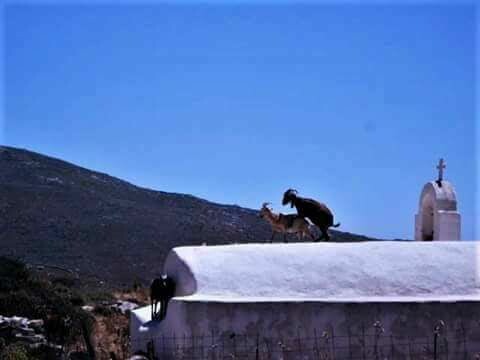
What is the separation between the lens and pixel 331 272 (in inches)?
432

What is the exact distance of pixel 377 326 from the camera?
34.3ft

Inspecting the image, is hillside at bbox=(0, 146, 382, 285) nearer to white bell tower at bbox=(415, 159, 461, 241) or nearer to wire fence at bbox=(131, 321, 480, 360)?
white bell tower at bbox=(415, 159, 461, 241)

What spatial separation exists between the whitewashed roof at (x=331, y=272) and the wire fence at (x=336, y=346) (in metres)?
0.47

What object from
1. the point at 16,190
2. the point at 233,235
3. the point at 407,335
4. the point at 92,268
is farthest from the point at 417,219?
the point at 16,190

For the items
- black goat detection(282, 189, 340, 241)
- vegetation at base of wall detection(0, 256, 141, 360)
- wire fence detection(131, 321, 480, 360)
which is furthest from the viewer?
vegetation at base of wall detection(0, 256, 141, 360)

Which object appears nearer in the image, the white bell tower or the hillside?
the white bell tower

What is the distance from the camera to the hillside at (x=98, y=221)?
3416 centimetres

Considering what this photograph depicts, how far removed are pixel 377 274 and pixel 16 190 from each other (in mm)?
31434

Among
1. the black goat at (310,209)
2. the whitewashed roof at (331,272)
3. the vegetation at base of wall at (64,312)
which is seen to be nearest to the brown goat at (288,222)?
the black goat at (310,209)

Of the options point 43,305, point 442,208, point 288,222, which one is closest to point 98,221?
point 43,305

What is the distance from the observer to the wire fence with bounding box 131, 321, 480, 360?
10312 mm

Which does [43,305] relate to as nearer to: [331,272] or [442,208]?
[442,208]

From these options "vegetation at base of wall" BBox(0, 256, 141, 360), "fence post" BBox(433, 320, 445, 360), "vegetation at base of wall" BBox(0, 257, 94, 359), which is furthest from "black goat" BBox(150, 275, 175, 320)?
"vegetation at base of wall" BBox(0, 257, 94, 359)

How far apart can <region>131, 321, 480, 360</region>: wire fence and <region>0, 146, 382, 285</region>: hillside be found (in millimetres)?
21656
